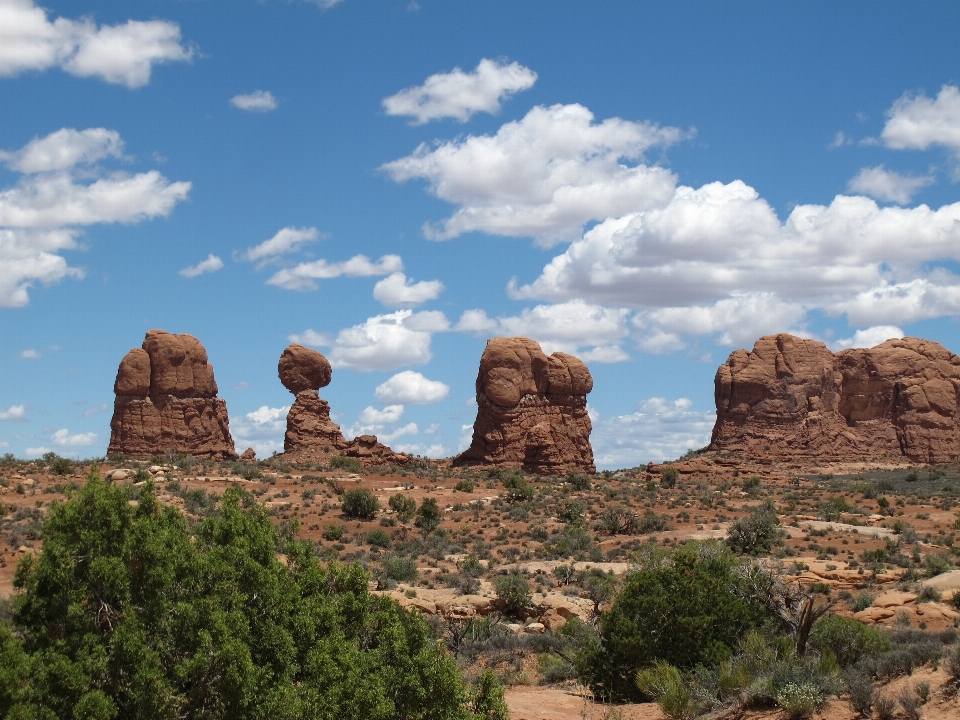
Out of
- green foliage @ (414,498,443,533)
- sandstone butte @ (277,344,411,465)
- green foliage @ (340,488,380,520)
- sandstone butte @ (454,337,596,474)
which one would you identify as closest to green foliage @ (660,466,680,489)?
sandstone butte @ (454,337,596,474)

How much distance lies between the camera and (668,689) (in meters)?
13.4

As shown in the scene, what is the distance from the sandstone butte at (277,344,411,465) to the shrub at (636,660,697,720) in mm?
40047

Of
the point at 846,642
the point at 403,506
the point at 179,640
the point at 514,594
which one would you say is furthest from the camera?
the point at 403,506

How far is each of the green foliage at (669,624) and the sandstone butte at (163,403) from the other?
127ft

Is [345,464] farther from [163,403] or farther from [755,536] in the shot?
[755,536]

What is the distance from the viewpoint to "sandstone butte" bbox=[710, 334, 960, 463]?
69562 millimetres

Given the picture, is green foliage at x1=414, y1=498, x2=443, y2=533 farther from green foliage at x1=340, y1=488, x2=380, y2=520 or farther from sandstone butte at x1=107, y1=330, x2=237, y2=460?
sandstone butte at x1=107, y1=330, x2=237, y2=460

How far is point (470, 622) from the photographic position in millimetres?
21078

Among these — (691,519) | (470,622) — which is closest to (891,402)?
(691,519)

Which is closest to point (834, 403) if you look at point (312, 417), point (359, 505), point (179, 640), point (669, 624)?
point (312, 417)

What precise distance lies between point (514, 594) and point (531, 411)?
3080cm

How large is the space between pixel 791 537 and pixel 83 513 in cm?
2732

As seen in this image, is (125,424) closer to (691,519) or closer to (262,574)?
(691,519)

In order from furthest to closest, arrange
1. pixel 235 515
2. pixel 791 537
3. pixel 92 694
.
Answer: pixel 791 537, pixel 235 515, pixel 92 694
